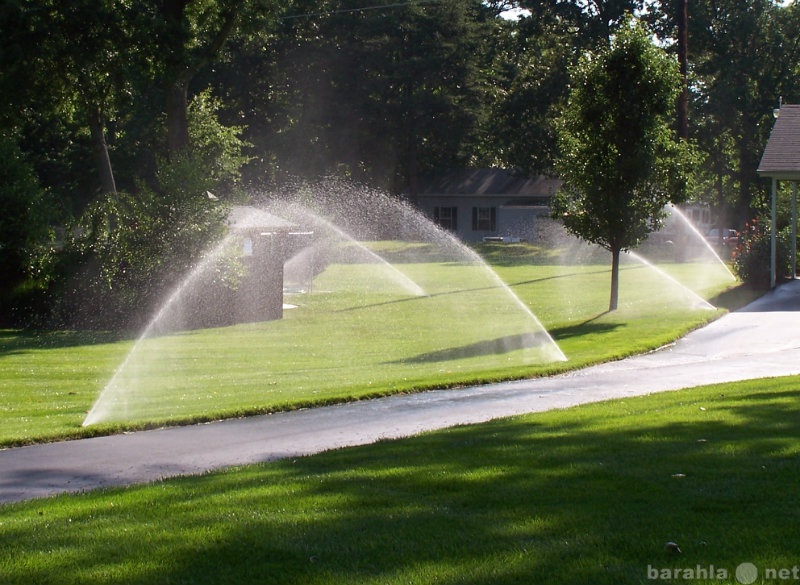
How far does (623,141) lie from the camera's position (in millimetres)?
23375

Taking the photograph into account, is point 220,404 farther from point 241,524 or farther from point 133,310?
point 133,310

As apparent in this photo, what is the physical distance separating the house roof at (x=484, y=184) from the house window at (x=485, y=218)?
1.22 meters

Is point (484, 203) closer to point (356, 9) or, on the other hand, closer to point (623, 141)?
point (356, 9)

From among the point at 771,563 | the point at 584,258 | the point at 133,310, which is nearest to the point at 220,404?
the point at 771,563

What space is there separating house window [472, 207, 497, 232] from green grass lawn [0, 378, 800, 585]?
61.4 meters

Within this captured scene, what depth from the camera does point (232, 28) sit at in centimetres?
3341

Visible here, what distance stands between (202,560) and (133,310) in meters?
19.8

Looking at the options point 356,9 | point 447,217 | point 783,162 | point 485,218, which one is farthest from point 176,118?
point 485,218

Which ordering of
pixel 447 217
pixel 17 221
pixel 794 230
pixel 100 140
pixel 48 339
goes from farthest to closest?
1. pixel 447 217
2. pixel 100 140
3. pixel 794 230
4. pixel 17 221
5. pixel 48 339

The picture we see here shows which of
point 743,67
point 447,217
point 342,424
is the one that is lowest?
point 342,424

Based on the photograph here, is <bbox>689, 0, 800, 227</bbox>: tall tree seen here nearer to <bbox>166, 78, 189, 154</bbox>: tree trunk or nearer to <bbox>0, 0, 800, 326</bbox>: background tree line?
<bbox>0, 0, 800, 326</bbox>: background tree line

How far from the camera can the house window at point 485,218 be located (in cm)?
7012

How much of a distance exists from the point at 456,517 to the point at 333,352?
13096 millimetres

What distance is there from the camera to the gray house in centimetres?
6925
